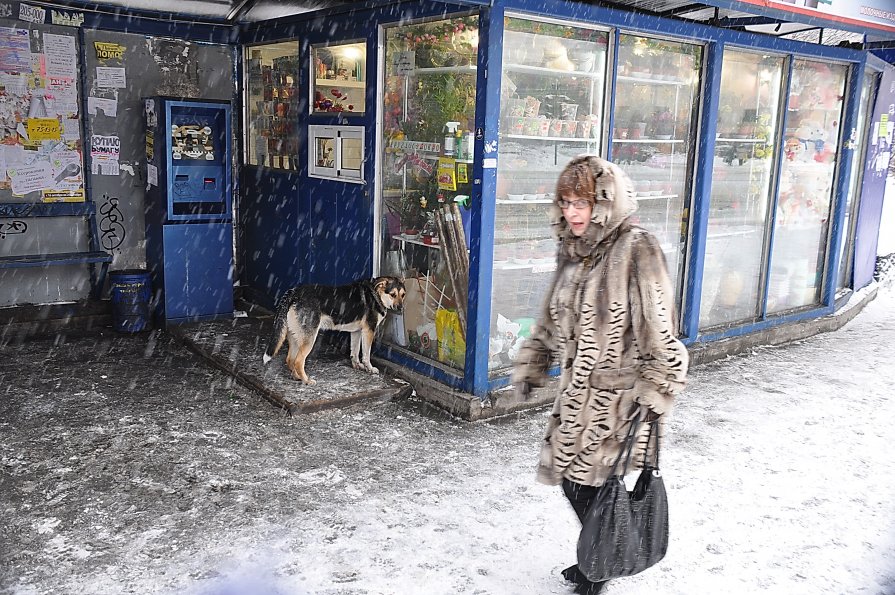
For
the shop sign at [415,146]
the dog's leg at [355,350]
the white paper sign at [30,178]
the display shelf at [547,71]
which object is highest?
the display shelf at [547,71]

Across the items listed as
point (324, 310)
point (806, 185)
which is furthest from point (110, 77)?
point (806, 185)

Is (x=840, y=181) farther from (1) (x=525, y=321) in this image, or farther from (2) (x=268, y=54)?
(2) (x=268, y=54)

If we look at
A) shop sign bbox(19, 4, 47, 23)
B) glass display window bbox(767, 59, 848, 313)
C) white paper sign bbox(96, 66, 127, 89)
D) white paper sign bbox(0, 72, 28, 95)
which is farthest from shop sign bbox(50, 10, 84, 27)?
glass display window bbox(767, 59, 848, 313)

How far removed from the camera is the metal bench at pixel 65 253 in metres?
7.34

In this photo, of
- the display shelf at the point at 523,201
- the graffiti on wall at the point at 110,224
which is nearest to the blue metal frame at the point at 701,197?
the display shelf at the point at 523,201

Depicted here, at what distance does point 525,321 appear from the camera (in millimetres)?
6285

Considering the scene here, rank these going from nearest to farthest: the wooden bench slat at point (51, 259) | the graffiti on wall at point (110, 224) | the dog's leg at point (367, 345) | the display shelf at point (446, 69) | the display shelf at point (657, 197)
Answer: the display shelf at point (446, 69) < the dog's leg at point (367, 345) < the display shelf at point (657, 197) < the wooden bench slat at point (51, 259) < the graffiti on wall at point (110, 224)

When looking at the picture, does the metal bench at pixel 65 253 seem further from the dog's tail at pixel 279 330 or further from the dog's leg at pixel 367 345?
the dog's leg at pixel 367 345

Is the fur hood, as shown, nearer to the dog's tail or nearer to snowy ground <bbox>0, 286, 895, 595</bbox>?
snowy ground <bbox>0, 286, 895, 595</bbox>

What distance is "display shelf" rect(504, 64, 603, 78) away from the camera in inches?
228

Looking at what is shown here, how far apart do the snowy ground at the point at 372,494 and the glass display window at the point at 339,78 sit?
261 cm

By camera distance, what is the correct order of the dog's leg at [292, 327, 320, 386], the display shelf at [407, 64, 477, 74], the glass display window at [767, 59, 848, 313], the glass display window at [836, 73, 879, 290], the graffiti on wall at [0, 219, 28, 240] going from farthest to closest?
the glass display window at [836, 73, 879, 290] < the glass display window at [767, 59, 848, 313] < the graffiti on wall at [0, 219, 28, 240] < the dog's leg at [292, 327, 320, 386] < the display shelf at [407, 64, 477, 74]

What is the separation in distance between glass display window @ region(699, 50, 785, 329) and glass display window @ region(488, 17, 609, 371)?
184 cm

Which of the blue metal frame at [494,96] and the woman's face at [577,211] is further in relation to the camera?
the blue metal frame at [494,96]
